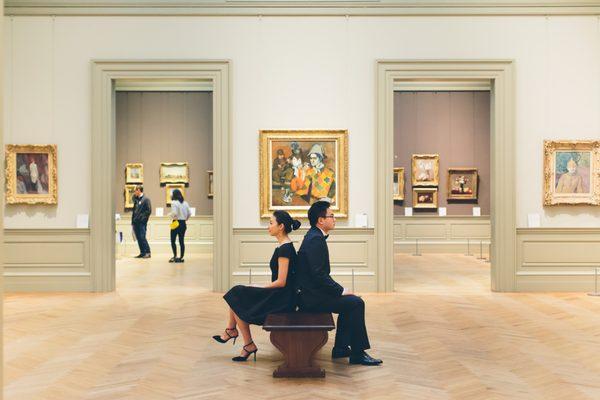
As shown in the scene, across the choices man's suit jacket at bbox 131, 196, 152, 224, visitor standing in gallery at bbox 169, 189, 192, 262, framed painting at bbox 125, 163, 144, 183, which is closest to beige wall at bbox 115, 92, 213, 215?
framed painting at bbox 125, 163, 144, 183

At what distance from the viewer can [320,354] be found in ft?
22.1

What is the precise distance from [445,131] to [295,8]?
9554 mm

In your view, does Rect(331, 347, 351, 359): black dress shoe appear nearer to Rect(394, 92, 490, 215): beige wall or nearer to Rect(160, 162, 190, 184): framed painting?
Rect(394, 92, 490, 215): beige wall

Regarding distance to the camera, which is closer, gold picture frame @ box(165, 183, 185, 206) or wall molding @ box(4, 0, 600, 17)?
wall molding @ box(4, 0, 600, 17)

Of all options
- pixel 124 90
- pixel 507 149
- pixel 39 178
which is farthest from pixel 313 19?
pixel 124 90

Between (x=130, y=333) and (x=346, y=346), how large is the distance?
3005 mm

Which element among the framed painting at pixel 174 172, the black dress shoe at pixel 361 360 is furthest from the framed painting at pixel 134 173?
the black dress shoe at pixel 361 360

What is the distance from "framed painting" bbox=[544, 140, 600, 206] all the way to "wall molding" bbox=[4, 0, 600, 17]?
98.0 inches

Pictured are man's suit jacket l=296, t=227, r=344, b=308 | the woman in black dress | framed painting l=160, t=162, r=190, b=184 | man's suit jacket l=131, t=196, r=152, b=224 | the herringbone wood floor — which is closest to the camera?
the herringbone wood floor

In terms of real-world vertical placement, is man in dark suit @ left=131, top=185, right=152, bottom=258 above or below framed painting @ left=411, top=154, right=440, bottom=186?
below

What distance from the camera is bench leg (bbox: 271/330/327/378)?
582 centimetres

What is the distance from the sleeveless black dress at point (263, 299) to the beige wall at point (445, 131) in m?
13.3

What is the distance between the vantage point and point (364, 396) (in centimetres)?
529

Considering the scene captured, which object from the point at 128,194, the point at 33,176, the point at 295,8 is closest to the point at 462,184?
the point at 295,8
